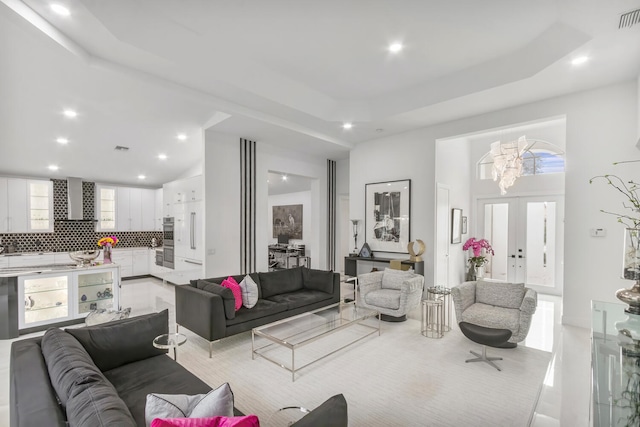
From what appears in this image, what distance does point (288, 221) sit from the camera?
10648 mm

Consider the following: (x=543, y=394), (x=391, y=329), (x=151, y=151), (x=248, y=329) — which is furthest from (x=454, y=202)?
(x=151, y=151)

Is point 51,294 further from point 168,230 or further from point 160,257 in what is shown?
point 160,257

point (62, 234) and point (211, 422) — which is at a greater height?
point (62, 234)

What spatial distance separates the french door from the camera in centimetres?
650

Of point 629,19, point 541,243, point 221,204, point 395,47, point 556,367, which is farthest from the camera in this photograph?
point 541,243

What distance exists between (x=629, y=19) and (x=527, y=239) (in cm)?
502

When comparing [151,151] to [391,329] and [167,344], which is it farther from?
[391,329]

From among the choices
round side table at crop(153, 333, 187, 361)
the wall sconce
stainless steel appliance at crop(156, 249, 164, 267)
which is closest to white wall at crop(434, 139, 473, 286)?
the wall sconce

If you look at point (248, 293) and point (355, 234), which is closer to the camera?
point (248, 293)

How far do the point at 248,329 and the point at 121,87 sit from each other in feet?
11.4

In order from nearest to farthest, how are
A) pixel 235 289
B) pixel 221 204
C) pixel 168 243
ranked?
pixel 235 289, pixel 221 204, pixel 168 243

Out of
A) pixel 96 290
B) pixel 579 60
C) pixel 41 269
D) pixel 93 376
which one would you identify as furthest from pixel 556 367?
pixel 41 269

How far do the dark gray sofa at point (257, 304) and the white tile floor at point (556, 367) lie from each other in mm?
1378

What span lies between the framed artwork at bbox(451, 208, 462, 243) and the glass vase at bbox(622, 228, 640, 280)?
409 centimetres
